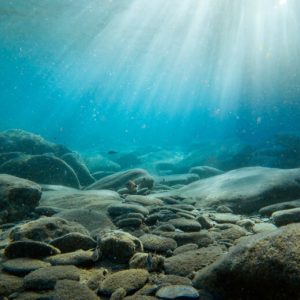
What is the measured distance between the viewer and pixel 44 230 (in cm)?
476

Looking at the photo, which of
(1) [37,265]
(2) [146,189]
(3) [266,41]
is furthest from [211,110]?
(1) [37,265]

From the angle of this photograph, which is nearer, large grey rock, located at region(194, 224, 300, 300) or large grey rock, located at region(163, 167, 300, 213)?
large grey rock, located at region(194, 224, 300, 300)

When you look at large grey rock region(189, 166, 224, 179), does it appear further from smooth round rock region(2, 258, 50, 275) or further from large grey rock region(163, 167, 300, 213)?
smooth round rock region(2, 258, 50, 275)

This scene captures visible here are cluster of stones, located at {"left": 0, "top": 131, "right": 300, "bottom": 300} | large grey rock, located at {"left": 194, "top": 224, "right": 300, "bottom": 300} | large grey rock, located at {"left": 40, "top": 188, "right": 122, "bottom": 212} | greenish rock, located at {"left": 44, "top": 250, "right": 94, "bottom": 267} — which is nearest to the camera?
large grey rock, located at {"left": 194, "top": 224, "right": 300, "bottom": 300}

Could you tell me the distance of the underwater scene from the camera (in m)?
3.01

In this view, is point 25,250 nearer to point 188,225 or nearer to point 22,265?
point 22,265

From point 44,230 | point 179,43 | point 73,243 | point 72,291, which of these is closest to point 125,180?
point 44,230

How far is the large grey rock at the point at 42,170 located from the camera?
44.5ft

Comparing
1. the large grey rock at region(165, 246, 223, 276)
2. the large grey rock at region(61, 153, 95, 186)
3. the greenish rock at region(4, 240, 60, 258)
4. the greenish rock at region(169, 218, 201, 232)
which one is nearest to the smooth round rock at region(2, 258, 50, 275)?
the greenish rock at region(4, 240, 60, 258)

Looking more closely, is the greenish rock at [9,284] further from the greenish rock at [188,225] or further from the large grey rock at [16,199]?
the large grey rock at [16,199]

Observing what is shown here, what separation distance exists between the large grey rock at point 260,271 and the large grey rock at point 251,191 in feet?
14.6

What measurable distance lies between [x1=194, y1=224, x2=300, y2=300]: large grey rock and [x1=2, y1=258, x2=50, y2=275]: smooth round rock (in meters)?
1.83

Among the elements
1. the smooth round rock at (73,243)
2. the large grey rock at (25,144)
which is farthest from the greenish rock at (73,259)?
the large grey rock at (25,144)

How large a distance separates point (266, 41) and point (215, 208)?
30.4m
